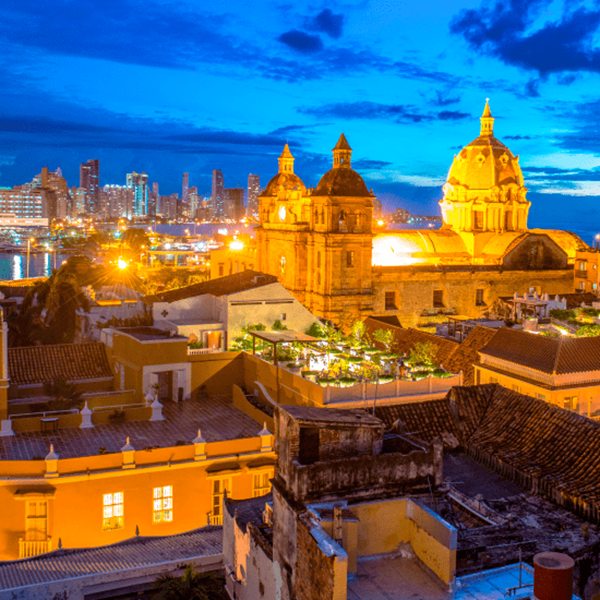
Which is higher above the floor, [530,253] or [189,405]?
[530,253]

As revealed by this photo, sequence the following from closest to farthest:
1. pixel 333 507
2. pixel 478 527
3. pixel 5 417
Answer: pixel 333 507 → pixel 478 527 → pixel 5 417

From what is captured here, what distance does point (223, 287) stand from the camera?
89.0 ft

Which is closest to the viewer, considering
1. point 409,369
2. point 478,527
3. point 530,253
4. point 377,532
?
point 377,532

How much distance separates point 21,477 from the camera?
16.5m

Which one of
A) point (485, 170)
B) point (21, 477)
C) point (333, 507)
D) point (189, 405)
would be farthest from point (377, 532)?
point (485, 170)

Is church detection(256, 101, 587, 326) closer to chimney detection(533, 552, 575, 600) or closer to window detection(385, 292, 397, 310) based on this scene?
window detection(385, 292, 397, 310)

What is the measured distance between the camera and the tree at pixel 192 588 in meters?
12.9

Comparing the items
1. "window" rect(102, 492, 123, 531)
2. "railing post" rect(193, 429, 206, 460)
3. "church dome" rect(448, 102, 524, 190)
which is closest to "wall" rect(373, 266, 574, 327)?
"church dome" rect(448, 102, 524, 190)

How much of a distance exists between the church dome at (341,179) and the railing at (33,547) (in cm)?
2987

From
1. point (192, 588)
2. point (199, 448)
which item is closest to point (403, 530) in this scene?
point (192, 588)

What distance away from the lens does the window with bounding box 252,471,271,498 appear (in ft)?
61.3

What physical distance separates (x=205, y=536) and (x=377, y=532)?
22.6 feet

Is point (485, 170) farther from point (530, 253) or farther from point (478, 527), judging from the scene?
point (478, 527)

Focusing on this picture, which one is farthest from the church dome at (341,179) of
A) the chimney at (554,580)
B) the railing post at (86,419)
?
the chimney at (554,580)
